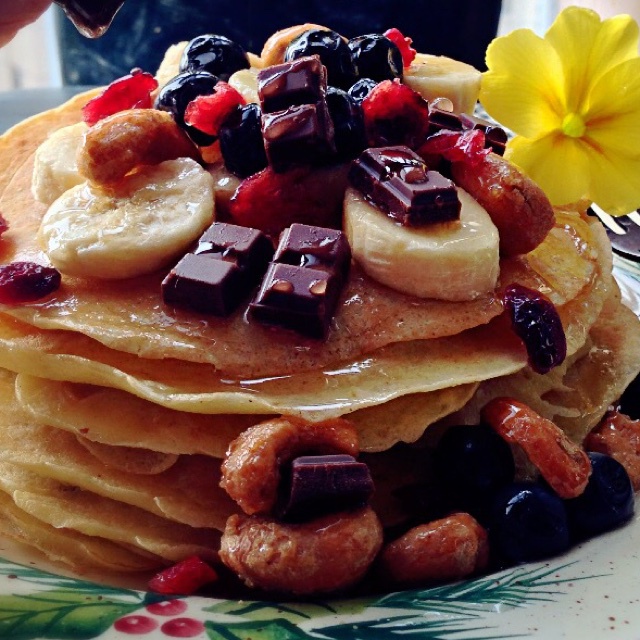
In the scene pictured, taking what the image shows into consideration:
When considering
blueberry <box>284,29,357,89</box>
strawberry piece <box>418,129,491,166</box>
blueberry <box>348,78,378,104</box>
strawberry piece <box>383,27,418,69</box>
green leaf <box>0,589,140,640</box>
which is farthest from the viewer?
strawberry piece <box>383,27,418,69</box>

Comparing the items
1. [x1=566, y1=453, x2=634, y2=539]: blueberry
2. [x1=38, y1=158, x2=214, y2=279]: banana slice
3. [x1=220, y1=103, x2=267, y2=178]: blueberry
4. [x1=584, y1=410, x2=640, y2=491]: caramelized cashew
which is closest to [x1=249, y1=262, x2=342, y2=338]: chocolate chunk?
[x1=38, y1=158, x2=214, y2=279]: banana slice

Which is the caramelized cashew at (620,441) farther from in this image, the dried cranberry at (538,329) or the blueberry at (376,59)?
the blueberry at (376,59)

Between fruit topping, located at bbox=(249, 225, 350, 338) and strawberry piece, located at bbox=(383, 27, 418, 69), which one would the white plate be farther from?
strawberry piece, located at bbox=(383, 27, 418, 69)

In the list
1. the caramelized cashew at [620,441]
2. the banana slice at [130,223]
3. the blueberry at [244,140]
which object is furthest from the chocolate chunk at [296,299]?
the caramelized cashew at [620,441]

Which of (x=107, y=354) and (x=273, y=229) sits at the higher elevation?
(x=273, y=229)

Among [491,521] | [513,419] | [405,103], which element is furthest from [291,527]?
A: [405,103]

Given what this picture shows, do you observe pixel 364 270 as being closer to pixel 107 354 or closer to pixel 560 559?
pixel 107 354
